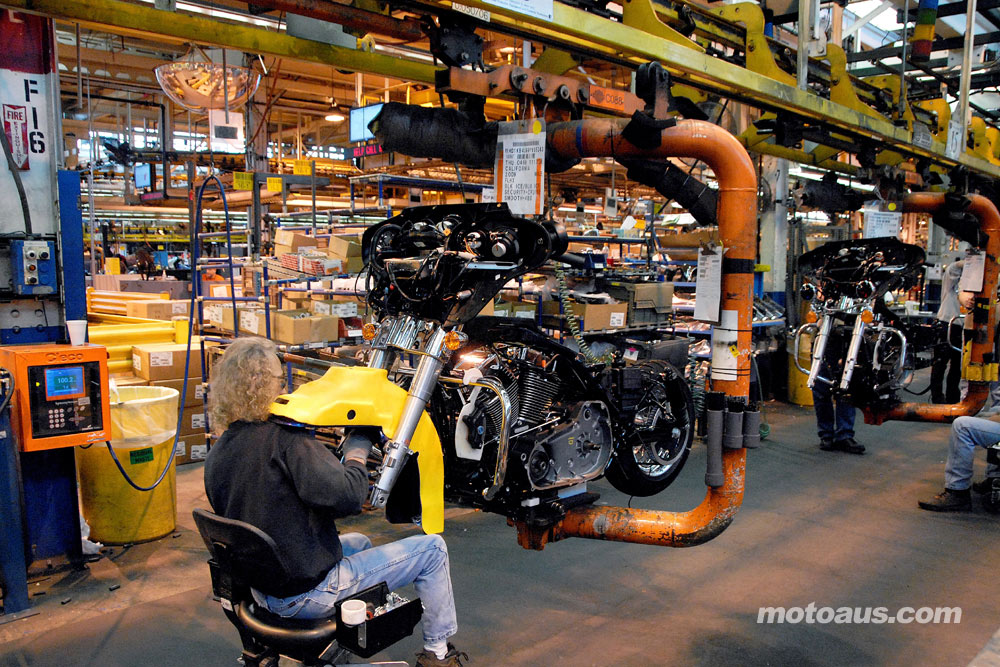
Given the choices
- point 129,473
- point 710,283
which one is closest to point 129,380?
point 129,473

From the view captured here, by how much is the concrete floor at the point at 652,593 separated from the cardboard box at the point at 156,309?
2.76 meters

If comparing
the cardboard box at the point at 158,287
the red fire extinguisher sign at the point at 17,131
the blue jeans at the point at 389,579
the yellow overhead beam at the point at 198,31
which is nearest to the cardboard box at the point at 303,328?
the red fire extinguisher sign at the point at 17,131

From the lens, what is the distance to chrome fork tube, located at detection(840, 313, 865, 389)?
5797 millimetres

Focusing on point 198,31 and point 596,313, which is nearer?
point 198,31

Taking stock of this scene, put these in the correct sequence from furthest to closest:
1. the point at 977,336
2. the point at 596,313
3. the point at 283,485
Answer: the point at 977,336 → the point at 596,313 → the point at 283,485

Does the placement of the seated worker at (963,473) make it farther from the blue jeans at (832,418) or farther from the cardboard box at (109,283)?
the cardboard box at (109,283)

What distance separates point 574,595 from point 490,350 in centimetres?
133

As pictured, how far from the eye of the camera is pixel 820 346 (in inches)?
233

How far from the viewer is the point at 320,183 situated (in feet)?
23.3

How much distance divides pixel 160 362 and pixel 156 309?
1860 millimetres

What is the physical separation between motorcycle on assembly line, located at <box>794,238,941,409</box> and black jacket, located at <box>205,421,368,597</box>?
15.5 feet

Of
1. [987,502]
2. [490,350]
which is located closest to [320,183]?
[490,350]

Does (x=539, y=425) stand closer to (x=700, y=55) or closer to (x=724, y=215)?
(x=724, y=215)

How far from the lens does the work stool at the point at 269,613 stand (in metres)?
2.07
